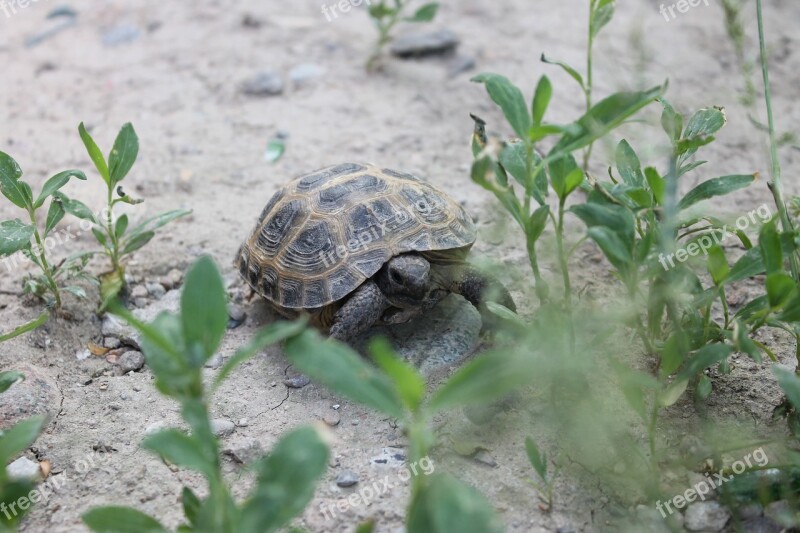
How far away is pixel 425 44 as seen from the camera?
536cm

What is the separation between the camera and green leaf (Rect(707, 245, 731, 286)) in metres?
2.36

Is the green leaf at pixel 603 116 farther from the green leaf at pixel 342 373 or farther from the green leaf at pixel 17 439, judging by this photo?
the green leaf at pixel 17 439

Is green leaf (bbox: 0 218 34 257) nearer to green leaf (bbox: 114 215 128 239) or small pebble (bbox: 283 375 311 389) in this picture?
green leaf (bbox: 114 215 128 239)

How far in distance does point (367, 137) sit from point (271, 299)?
180cm

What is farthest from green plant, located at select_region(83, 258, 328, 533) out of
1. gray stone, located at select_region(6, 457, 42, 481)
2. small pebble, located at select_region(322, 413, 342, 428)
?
small pebble, located at select_region(322, 413, 342, 428)

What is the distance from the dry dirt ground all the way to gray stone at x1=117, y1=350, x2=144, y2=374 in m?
0.05

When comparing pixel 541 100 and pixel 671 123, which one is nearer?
pixel 541 100

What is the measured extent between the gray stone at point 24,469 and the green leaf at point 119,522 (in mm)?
688

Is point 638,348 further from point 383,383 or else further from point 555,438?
point 383,383

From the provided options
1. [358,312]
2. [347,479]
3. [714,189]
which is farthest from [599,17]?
[347,479]

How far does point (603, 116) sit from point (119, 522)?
176 centimetres

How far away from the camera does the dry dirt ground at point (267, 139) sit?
246 cm

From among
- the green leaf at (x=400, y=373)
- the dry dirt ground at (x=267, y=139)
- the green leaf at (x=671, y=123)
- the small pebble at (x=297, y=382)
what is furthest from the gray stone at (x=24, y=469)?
the green leaf at (x=671, y=123)

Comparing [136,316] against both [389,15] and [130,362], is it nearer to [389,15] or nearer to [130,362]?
[130,362]
